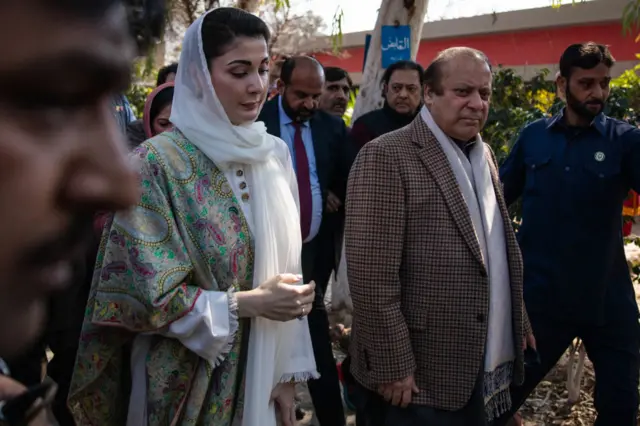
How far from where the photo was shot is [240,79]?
187 centimetres

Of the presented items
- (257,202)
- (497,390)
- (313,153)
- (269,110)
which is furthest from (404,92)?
(257,202)

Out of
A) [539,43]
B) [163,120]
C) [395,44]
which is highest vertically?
[539,43]

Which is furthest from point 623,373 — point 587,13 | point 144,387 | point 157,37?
point 587,13

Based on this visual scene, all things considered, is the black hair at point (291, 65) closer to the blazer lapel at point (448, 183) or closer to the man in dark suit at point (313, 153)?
the man in dark suit at point (313, 153)

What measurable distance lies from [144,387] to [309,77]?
2.25 m

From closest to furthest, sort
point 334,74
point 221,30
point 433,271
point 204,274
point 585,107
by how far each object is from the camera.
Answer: point 204,274
point 221,30
point 433,271
point 585,107
point 334,74

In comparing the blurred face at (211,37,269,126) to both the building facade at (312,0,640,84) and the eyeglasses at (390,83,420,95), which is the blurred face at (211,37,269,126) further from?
the building facade at (312,0,640,84)

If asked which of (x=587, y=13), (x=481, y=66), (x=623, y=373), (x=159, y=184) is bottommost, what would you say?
(x=623, y=373)

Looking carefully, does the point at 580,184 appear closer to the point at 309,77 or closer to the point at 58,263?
the point at 309,77

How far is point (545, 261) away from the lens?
9.82 feet

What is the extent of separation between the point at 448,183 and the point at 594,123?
122 centimetres

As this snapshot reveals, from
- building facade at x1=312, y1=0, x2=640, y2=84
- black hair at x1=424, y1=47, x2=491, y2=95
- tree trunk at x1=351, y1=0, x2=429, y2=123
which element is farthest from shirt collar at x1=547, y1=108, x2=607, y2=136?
building facade at x1=312, y1=0, x2=640, y2=84

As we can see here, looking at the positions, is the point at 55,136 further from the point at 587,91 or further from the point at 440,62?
the point at 587,91

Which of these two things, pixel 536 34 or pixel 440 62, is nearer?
pixel 440 62
